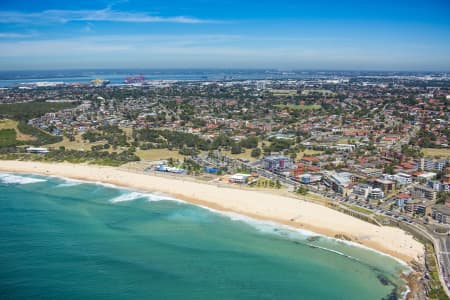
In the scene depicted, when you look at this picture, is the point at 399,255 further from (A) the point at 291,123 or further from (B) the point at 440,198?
(A) the point at 291,123

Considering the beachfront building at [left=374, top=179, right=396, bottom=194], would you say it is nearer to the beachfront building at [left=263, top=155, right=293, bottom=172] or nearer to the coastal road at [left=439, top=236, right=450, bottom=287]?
the beachfront building at [left=263, top=155, right=293, bottom=172]

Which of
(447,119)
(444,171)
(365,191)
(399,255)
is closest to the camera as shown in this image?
(399,255)

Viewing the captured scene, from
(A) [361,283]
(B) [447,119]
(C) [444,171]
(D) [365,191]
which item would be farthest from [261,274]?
(B) [447,119]

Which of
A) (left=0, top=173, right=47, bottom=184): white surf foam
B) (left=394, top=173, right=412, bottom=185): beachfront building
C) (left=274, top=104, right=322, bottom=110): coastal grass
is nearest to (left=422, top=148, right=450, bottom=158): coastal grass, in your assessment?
(left=394, top=173, right=412, bottom=185): beachfront building

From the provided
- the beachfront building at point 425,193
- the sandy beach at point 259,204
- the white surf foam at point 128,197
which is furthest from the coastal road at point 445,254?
the white surf foam at point 128,197

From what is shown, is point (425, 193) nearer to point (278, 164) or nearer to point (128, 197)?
point (278, 164)

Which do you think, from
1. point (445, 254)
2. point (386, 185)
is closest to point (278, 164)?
point (386, 185)
